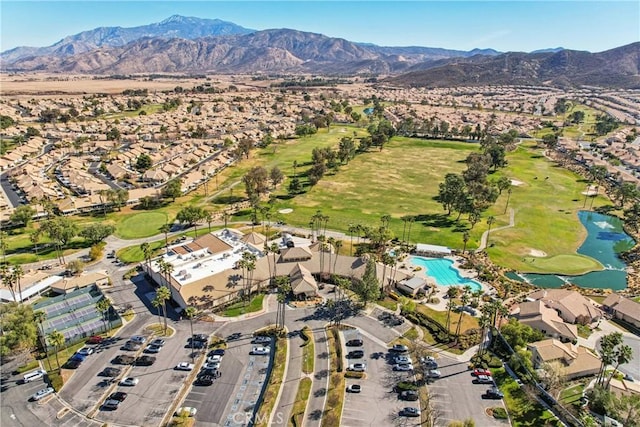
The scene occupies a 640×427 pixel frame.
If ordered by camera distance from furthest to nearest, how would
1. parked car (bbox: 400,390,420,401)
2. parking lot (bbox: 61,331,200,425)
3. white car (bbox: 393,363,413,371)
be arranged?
white car (bbox: 393,363,413,371)
parked car (bbox: 400,390,420,401)
parking lot (bbox: 61,331,200,425)

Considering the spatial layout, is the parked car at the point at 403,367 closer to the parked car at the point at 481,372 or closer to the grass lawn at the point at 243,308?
the parked car at the point at 481,372

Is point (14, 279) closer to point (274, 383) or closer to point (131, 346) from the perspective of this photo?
point (131, 346)

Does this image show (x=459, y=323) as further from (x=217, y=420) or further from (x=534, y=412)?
(x=217, y=420)

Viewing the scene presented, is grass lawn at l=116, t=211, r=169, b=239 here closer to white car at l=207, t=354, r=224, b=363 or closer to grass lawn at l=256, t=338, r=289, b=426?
white car at l=207, t=354, r=224, b=363

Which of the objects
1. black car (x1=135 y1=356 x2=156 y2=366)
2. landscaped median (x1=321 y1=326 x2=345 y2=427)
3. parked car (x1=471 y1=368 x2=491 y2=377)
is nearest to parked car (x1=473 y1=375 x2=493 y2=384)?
parked car (x1=471 y1=368 x2=491 y2=377)

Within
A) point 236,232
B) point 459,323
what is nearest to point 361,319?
point 459,323

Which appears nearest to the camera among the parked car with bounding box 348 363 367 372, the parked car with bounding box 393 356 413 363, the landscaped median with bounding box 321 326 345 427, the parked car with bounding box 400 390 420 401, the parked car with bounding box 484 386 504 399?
the landscaped median with bounding box 321 326 345 427

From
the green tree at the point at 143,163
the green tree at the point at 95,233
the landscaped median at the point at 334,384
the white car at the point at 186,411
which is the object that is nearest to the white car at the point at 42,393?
the white car at the point at 186,411

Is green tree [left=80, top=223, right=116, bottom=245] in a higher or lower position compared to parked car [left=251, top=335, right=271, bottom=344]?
higher
